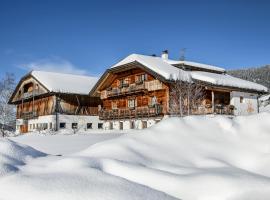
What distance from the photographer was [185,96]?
2797 centimetres

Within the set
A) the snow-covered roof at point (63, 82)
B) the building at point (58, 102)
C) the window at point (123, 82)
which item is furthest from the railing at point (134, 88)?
the building at point (58, 102)

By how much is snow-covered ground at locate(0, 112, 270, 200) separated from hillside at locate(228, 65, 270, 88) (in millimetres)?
60949

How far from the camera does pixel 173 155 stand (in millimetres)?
4152

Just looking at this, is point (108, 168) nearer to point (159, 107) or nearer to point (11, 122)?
point (159, 107)

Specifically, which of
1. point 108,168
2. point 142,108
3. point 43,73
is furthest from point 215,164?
point 43,73

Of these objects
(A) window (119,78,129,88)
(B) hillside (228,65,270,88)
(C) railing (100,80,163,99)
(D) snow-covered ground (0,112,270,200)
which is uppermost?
(B) hillside (228,65,270,88)

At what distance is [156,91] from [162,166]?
86.4 feet

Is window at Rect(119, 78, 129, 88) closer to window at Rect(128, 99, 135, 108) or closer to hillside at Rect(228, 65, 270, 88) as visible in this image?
window at Rect(128, 99, 135, 108)

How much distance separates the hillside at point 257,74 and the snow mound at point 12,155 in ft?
205

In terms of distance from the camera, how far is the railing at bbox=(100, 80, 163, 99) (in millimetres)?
29545

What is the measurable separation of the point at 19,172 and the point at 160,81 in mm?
26052

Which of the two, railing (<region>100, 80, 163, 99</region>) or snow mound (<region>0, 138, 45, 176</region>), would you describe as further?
railing (<region>100, 80, 163, 99</region>)

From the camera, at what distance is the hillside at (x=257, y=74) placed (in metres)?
64.1

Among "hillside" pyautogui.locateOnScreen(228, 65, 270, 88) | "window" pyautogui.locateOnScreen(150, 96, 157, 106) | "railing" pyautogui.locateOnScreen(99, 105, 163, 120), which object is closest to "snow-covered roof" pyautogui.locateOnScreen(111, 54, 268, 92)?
"window" pyautogui.locateOnScreen(150, 96, 157, 106)
